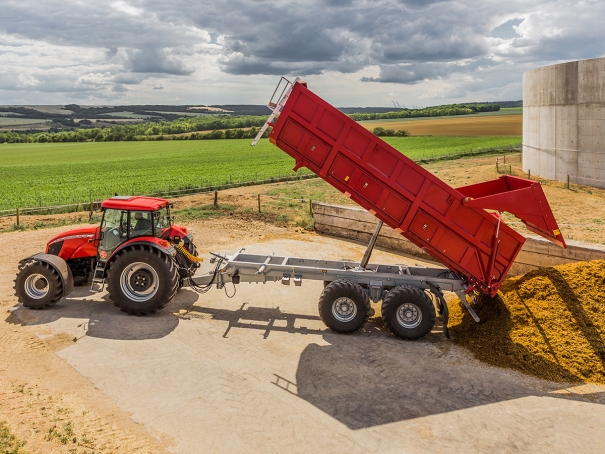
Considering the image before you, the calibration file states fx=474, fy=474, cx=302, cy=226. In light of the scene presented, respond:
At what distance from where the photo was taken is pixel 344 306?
935 cm

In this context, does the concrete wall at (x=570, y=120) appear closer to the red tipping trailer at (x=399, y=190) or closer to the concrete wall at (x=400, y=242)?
the concrete wall at (x=400, y=242)

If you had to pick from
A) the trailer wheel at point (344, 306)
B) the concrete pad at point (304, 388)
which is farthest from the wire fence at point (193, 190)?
the trailer wheel at point (344, 306)

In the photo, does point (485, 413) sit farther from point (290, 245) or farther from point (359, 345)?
point (290, 245)

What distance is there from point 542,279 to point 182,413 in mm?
7060

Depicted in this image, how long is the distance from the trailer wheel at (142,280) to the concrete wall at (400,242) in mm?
7939

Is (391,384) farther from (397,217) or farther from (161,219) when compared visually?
(161,219)

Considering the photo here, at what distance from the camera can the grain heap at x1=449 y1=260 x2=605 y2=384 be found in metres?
7.89

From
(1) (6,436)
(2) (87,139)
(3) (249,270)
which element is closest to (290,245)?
(3) (249,270)

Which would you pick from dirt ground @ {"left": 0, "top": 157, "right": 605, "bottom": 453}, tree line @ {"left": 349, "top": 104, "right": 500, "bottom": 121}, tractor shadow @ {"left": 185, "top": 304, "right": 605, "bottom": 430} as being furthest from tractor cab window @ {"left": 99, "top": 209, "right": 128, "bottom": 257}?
tree line @ {"left": 349, "top": 104, "right": 500, "bottom": 121}

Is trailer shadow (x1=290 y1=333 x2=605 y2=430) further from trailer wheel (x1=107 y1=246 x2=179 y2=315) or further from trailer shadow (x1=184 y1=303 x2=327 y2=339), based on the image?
trailer wheel (x1=107 y1=246 x2=179 y2=315)

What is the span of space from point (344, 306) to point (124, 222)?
5.03 meters

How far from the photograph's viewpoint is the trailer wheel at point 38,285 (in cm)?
1009

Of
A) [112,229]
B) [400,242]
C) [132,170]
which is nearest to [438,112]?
[132,170]

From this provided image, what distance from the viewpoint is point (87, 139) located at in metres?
96.8
